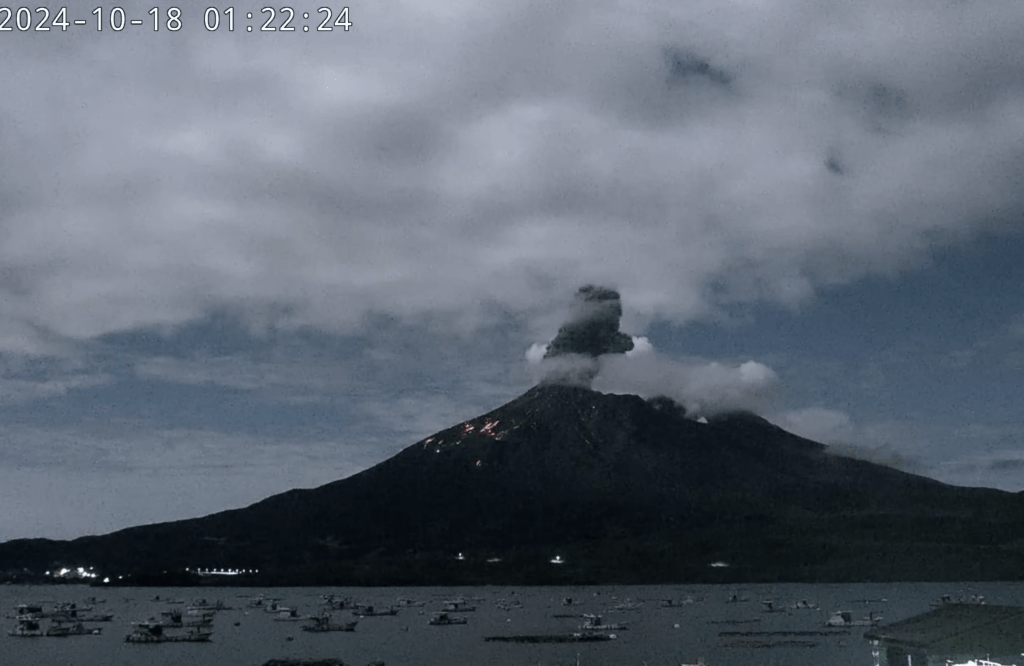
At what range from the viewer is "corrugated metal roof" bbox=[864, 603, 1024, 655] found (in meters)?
40.2

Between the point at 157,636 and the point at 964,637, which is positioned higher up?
the point at 964,637

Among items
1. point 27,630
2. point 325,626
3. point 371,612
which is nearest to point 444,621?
point 325,626

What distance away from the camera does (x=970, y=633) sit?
134ft

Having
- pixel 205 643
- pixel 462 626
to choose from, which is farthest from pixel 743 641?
pixel 205 643

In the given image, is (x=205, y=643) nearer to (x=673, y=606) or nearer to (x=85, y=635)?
(x=85, y=635)

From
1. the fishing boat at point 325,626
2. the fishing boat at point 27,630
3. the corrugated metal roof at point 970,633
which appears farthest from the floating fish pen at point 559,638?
the corrugated metal roof at point 970,633

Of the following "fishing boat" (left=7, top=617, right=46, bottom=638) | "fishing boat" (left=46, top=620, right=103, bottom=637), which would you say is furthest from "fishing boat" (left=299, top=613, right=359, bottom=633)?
"fishing boat" (left=7, top=617, right=46, bottom=638)

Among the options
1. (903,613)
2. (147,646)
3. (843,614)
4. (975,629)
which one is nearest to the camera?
(975,629)

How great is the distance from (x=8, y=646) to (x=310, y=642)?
120 feet

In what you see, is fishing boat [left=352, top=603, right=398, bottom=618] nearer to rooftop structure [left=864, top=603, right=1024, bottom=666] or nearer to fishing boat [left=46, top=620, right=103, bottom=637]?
fishing boat [left=46, top=620, right=103, bottom=637]

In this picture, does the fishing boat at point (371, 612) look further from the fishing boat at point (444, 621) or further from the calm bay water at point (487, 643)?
the fishing boat at point (444, 621)

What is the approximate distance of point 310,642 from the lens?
11994cm

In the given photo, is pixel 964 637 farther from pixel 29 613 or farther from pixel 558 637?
pixel 29 613

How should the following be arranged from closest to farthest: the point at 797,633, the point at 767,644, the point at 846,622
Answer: the point at 767,644, the point at 797,633, the point at 846,622
